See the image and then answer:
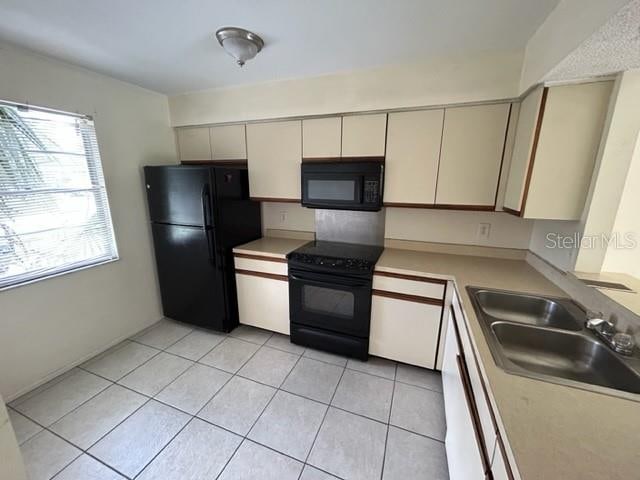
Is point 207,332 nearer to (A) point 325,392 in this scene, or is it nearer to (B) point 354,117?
(A) point 325,392

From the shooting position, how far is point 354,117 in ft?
6.72

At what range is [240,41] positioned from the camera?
151 cm

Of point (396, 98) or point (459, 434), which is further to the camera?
point (396, 98)

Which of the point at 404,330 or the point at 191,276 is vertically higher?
the point at 191,276

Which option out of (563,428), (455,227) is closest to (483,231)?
(455,227)

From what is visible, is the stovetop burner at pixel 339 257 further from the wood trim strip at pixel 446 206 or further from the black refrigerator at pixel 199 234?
the black refrigerator at pixel 199 234

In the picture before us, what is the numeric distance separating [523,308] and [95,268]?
312 centimetres

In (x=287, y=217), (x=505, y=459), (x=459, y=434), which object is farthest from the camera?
(x=287, y=217)

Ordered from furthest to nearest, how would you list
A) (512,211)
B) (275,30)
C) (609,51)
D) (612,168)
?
(512,211), (275,30), (612,168), (609,51)

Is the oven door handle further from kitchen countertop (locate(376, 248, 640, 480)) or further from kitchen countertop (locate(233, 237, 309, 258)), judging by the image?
kitchen countertop (locate(376, 248, 640, 480))

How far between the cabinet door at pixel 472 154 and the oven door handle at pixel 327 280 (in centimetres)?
89

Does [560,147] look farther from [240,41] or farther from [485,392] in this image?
[240,41]

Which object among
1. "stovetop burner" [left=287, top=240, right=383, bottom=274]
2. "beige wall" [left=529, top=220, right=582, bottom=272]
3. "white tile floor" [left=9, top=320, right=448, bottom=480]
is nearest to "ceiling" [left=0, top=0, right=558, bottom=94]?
"beige wall" [left=529, top=220, right=582, bottom=272]

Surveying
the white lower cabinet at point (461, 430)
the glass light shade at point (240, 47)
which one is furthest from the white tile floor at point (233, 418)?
the glass light shade at point (240, 47)
